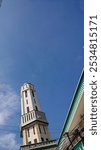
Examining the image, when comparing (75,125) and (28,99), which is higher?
(28,99)

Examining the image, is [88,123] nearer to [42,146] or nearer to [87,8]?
[87,8]

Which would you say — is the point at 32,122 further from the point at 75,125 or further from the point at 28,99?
the point at 75,125

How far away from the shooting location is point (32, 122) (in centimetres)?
5406

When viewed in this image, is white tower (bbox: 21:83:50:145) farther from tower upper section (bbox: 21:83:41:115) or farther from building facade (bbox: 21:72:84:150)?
building facade (bbox: 21:72:84:150)

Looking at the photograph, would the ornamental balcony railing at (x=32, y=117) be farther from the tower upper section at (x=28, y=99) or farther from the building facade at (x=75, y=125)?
the building facade at (x=75, y=125)

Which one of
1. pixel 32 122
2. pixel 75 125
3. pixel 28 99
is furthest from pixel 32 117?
pixel 75 125

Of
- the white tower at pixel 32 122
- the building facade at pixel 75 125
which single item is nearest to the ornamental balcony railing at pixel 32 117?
the white tower at pixel 32 122

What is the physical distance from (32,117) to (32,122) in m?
1.05

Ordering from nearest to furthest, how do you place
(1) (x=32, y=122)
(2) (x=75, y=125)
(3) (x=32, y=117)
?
A: (2) (x=75, y=125)
(1) (x=32, y=122)
(3) (x=32, y=117)

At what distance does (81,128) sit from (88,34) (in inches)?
427

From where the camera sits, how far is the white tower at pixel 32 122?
5263 cm

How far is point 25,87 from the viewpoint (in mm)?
62281

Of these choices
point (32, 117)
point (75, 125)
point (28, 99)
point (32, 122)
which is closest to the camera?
point (75, 125)

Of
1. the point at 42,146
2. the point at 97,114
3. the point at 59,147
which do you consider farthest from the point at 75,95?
the point at 42,146
